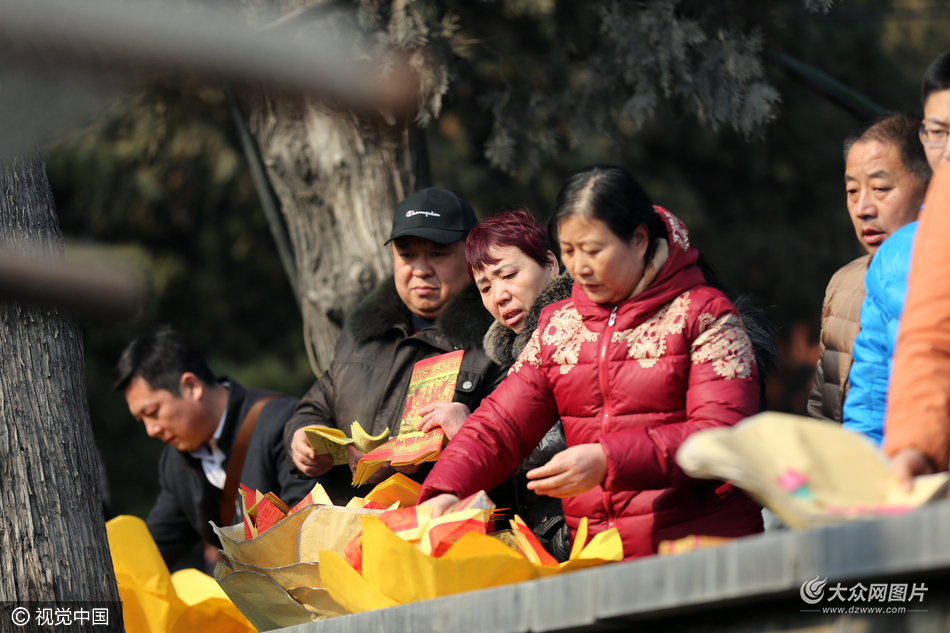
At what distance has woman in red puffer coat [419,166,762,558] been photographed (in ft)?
6.37

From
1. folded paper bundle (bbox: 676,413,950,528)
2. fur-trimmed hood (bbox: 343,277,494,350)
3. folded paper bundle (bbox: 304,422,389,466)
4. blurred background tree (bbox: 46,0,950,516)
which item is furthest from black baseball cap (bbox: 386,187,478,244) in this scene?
blurred background tree (bbox: 46,0,950,516)

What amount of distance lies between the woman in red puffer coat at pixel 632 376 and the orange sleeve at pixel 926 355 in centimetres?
41

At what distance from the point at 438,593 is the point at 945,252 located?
111 cm

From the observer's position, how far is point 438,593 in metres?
1.88

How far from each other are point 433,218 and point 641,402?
48.6 inches

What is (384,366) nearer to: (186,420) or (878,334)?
(186,420)

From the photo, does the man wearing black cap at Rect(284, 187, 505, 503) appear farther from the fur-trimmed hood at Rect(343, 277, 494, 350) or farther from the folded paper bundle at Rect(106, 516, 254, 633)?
the folded paper bundle at Rect(106, 516, 254, 633)

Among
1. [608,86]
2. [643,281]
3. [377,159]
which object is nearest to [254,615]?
[643,281]

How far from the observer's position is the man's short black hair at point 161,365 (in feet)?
13.1

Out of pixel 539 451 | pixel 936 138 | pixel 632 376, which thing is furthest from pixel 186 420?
pixel 936 138

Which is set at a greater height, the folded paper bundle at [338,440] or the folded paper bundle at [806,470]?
the folded paper bundle at [338,440]

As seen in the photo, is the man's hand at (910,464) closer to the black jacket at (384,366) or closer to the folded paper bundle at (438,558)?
the folded paper bundle at (438,558)

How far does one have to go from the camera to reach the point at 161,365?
402cm

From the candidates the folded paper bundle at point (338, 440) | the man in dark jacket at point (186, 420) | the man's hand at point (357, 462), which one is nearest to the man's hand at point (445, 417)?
the folded paper bundle at point (338, 440)
